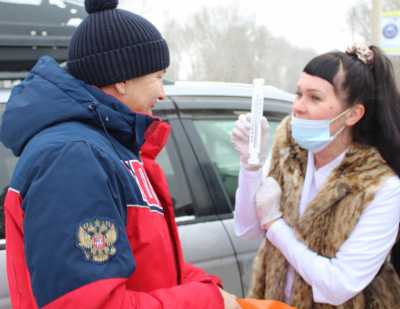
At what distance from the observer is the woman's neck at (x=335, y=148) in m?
1.97

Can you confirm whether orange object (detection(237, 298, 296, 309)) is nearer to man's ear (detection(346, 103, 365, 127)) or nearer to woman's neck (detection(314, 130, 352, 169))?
woman's neck (detection(314, 130, 352, 169))

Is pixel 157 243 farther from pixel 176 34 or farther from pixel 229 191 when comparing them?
pixel 176 34

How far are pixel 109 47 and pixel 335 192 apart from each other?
3.12 feet

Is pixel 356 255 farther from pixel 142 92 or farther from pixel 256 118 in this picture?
pixel 142 92

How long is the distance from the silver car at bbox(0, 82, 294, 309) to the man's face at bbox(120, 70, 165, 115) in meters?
1.19

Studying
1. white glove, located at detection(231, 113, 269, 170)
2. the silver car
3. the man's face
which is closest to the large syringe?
white glove, located at detection(231, 113, 269, 170)

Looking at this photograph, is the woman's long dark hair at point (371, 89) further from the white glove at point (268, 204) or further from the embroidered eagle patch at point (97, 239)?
the embroidered eagle patch at point (97, 239)

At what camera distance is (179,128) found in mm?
2742

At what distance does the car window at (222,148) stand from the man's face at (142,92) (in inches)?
52.5

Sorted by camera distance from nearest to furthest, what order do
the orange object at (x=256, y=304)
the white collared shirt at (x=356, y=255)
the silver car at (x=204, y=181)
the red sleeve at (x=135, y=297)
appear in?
the red sleeve at (x=135, y=297)
the orange object at (x=256, y=304)
the white collared shirt at (x=356, y=255)
the silver car at (x=204, y=181)

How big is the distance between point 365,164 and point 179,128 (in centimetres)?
113

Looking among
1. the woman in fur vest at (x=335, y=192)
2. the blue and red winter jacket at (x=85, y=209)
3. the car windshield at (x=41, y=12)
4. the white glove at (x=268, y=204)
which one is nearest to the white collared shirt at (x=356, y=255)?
the woman in fur vest at (x=335, y=192)

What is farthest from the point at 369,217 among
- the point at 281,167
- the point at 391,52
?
the point at 391,52

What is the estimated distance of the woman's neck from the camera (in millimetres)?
1972
